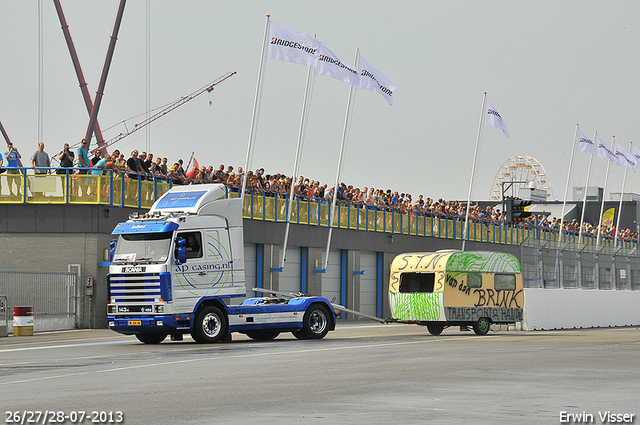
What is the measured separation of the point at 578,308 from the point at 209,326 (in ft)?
56.6

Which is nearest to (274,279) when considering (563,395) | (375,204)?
(375,204)

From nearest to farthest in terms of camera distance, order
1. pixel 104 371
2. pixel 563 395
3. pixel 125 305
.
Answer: pixel 563 395, pixel 104 371, pixel 125 305

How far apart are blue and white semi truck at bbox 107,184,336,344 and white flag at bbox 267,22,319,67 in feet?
37.3

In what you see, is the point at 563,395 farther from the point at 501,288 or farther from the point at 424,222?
the point at 424,222

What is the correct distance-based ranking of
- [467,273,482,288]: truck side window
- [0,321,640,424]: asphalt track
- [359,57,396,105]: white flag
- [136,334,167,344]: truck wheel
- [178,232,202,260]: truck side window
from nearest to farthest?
[0,321,640,424]: asphalt track < [178,232,202,260]: truck side window < [136,334,167,344]: truck wheel < [467,273,482,288]: truck side window < [359,57,396,105]: white flag

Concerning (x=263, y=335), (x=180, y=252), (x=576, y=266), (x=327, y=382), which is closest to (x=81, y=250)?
(x=263, y=335)

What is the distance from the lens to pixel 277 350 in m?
22.1

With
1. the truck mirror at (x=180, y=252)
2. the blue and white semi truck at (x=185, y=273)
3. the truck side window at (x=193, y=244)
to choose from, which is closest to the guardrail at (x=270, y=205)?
the blue and white semi truck at (x=185, y=273)

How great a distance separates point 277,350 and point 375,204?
2704cm

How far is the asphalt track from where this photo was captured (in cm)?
1113

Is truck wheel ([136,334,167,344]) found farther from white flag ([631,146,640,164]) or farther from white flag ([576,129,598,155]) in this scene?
white flag ([631,146,640,164])

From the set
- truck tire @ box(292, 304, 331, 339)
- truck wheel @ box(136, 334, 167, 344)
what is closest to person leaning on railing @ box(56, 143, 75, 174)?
truck wheel @ box(136, 334, 167, 344)

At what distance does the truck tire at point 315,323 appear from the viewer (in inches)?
1033

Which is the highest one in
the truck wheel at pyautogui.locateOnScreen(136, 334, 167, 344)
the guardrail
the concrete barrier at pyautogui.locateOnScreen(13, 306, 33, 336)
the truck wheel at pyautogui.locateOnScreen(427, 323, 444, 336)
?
the guardrail
